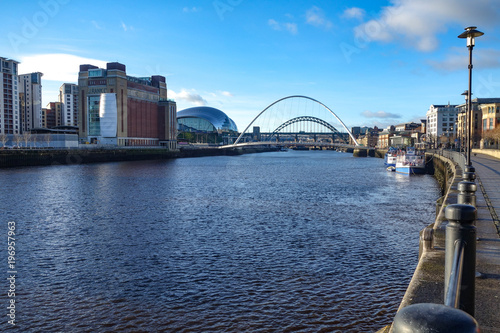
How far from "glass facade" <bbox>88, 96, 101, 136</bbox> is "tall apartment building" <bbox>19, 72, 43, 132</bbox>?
52.7m

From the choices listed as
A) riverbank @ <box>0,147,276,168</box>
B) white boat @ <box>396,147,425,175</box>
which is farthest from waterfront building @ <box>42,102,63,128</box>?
white boat @ <box>396,147,425,175</box>

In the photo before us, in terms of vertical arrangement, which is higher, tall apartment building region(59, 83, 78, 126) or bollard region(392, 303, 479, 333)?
tall apartment building region(59, 83, 78, 126)

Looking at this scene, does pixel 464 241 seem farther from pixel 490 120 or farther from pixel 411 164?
pixel 490 120

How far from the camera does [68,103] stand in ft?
620

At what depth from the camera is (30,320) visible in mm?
9773

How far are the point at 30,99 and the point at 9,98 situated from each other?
30.6 metres

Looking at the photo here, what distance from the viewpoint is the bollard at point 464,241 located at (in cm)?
366

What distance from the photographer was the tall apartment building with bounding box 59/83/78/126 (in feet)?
614

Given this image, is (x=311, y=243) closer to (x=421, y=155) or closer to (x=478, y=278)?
(x=478, y=278)

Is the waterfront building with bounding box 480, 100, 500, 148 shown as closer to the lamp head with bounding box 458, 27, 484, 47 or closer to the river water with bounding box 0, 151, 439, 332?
the river water with bounding box 0, 151, 439, 332

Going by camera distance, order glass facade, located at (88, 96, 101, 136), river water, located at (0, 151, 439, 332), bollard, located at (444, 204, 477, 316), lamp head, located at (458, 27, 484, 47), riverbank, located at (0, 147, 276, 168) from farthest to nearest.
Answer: glass facade, located at (88, 96, 101, 136), riverbank, located at (0, 147, 276, 168), lamp head, located at (458, 27, 484, 47), river water, located at (0, 151, 439, 332), bollard, located at (444, 204, 477, 316)

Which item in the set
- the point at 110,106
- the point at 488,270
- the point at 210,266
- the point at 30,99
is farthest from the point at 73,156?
the point at 30,99

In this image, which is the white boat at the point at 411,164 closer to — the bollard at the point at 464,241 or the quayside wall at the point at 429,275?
the quayside wall at the point at 429,275

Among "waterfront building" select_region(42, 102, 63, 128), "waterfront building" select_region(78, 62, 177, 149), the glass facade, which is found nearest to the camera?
"waterfront building" select_region(78, 62, 177, 149)
